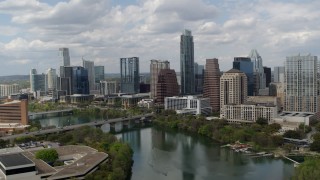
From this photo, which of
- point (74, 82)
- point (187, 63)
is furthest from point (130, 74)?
point (187, 63)

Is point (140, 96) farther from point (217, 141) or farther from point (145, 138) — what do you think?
point (217, 141)

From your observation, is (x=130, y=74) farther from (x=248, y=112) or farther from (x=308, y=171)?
(x=308, y=171)

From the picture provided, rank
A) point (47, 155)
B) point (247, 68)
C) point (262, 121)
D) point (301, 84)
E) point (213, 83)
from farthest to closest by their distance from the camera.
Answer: point (247, 68), point (213, 83), point (301, 84), point (262, 121), point (47, 155)

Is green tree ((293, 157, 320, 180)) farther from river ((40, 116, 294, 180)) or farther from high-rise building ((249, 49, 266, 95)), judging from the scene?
high-rise building ((249, 49, 266, 95))

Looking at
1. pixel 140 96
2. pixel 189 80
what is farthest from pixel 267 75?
pixel 140 96

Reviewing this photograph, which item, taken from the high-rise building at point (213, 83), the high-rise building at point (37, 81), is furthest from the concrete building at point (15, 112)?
the high-rise building at point (37, 81)

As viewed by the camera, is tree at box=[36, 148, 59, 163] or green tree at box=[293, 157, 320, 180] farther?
tree at box=[36, 148, 59, 163]

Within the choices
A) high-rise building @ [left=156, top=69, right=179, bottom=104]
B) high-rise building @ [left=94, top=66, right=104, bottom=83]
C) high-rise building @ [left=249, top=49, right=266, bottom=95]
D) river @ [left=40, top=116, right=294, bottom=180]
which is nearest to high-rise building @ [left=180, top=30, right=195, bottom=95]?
high-rise building @ [left=156, top=69, right=179, bottom=104]
